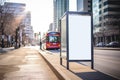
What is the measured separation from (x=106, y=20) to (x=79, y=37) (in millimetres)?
93035

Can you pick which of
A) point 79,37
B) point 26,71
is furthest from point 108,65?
point 26,71

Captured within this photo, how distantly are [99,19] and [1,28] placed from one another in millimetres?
62587

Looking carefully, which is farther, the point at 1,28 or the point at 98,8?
the point at 98,8

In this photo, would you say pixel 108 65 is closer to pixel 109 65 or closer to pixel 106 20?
pixel 109 65

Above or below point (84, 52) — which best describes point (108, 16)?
above

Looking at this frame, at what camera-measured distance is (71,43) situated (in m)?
12.9

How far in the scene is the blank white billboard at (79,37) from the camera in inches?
506

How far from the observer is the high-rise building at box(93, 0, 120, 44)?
319ft

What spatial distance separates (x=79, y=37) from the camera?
12.9 metres

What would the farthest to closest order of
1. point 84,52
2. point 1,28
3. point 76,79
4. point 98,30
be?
point 98,30, point 1,28, point 84,52, point 76,79

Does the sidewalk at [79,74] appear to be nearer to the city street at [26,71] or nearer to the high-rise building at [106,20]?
the city street at [26,71]

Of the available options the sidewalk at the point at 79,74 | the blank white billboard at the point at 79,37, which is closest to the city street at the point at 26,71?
Result: the sidewalk at the point at 79,74

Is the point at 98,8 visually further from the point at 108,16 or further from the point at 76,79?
the point at 76,79

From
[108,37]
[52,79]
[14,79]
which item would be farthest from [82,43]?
[108,37]
